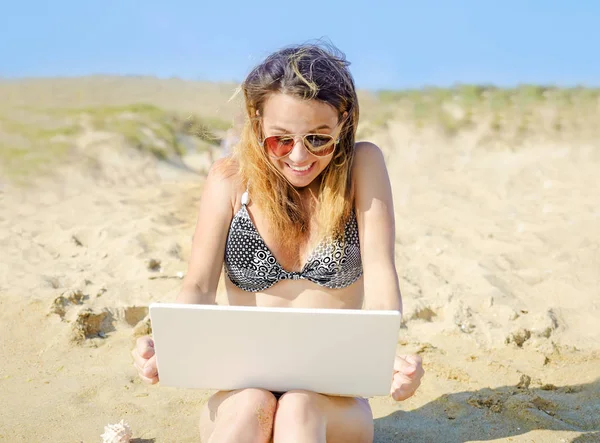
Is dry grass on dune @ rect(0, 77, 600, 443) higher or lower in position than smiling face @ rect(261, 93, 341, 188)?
lower

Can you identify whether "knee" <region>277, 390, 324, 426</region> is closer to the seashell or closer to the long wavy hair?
the long wavy hair

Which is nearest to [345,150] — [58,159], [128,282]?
[128,282]

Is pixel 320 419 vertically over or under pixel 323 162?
under

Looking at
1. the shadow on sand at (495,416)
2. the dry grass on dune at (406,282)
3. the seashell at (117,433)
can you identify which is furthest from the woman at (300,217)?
Answer: the shadow on sand at (495,416)

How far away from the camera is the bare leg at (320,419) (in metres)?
2.05

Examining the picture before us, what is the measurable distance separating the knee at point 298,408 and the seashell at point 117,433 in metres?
0.83

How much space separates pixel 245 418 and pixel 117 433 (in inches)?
32.1

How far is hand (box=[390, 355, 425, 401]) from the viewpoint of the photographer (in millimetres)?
2090

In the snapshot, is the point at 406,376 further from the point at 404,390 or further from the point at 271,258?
the point at 271,258

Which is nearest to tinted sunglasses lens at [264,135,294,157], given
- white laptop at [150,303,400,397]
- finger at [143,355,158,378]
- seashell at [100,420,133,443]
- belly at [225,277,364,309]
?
belly at [225,277,364,309]

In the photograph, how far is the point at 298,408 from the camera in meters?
2.07

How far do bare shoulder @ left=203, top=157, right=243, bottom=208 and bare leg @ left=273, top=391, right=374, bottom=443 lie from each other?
2.57ft

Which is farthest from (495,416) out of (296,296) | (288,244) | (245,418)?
(245,418)

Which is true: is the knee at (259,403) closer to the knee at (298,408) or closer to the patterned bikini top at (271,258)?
the knee at (298,408)
